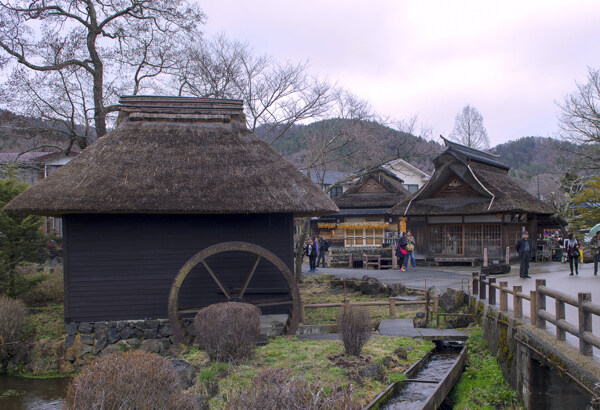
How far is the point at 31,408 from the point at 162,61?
1482 centimetres

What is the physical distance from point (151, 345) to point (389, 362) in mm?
5835

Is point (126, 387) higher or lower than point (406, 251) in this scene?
lower

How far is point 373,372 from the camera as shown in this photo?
8602 millimetres

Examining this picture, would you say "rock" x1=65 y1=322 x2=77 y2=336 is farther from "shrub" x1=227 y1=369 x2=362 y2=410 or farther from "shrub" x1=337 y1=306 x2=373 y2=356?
"shrub" x1=227 y1=369 x2=362 y2=410

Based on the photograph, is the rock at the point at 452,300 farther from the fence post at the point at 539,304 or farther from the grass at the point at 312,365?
the fence post at the point at 539,304

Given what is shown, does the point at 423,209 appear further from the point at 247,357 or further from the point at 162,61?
the point at 247,357

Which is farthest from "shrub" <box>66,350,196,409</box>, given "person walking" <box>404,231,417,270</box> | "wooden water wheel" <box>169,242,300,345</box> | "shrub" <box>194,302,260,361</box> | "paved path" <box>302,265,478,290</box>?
"person walking" <box>404,231,417,270</box>

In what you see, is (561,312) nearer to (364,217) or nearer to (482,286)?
(482,286)

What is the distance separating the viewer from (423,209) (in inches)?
956

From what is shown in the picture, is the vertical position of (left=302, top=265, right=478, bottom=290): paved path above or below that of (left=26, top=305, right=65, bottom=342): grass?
above

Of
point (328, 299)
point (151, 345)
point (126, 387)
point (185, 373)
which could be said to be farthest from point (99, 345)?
point (328, 299)

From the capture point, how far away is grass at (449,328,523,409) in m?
8.34

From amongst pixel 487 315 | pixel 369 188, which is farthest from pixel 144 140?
pixel 369 188

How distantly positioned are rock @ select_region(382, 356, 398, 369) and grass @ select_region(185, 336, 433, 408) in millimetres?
Result: 62
